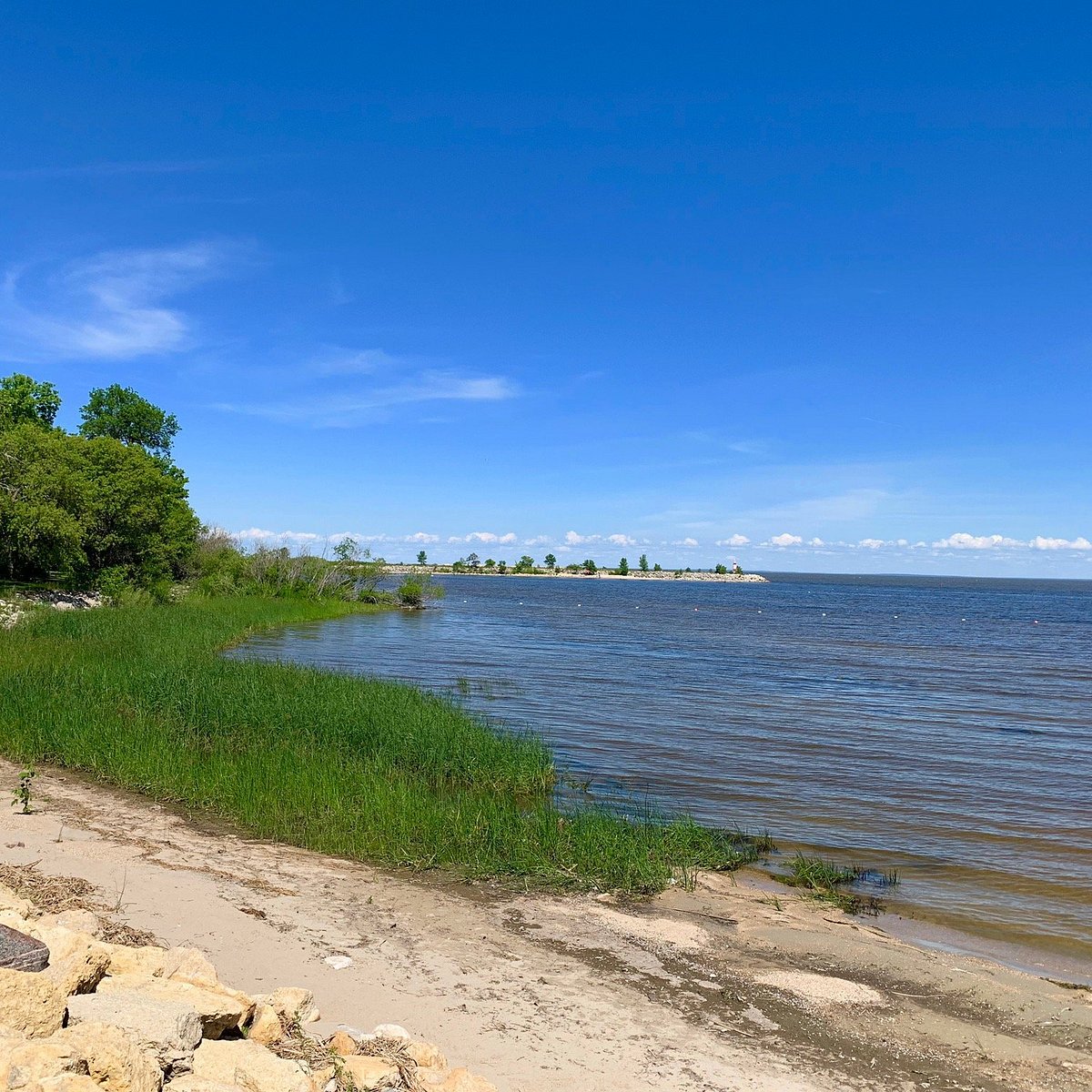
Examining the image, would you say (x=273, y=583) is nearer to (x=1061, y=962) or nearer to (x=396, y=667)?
(x=396, y=667)

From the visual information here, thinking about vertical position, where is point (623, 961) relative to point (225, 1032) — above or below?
below

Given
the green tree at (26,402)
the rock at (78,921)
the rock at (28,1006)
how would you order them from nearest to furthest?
the rock at (28,1006) → the rock at (78,921) → the green tree at (26,402)

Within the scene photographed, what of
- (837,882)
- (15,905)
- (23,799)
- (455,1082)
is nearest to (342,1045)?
(455,1082)

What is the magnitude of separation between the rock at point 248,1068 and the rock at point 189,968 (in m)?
0.94

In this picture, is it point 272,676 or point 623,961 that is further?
point 272,676

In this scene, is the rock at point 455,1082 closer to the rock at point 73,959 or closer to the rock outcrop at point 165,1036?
the rock outcrop at point 165,1036

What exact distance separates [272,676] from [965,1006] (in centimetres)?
1603

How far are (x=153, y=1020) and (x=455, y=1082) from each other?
1.59 metres

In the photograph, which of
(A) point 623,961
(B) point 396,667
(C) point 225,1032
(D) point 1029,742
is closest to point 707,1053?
(A) point 623,961

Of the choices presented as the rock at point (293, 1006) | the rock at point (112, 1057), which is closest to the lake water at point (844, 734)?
the rock at point (293, 1006)

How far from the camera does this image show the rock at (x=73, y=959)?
181 inches

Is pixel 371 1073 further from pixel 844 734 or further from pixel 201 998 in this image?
pixel 844 734

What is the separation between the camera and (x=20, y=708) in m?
14.4

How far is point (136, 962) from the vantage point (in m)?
5.30
